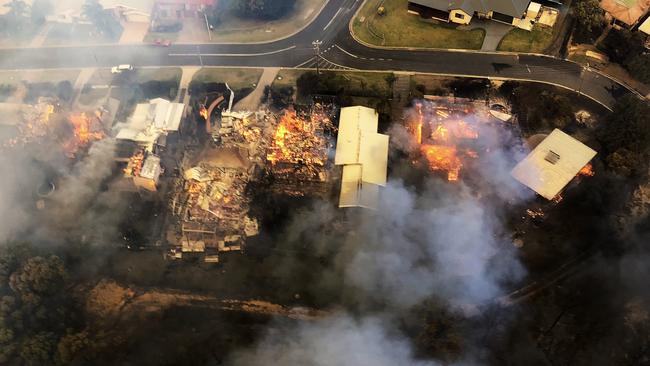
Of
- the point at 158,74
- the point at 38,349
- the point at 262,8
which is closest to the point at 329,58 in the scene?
the point at 262,8

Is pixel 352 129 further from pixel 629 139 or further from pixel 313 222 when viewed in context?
pixel 629 139

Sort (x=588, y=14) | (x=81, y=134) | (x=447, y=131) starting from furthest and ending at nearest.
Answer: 1. (x=588, y=14)
2. (x=81, y=134)
3. (x=447, y=131)

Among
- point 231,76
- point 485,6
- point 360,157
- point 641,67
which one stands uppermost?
point 485,6

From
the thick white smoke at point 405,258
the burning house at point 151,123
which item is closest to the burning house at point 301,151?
the thick white smoke at point 405,258

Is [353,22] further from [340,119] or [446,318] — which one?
[446,318]

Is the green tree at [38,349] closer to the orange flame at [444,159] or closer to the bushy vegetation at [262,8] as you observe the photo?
the orange flame at [444,159]

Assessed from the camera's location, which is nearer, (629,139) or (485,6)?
(629,139)

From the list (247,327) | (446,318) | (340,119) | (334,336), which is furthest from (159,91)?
(446,318)
